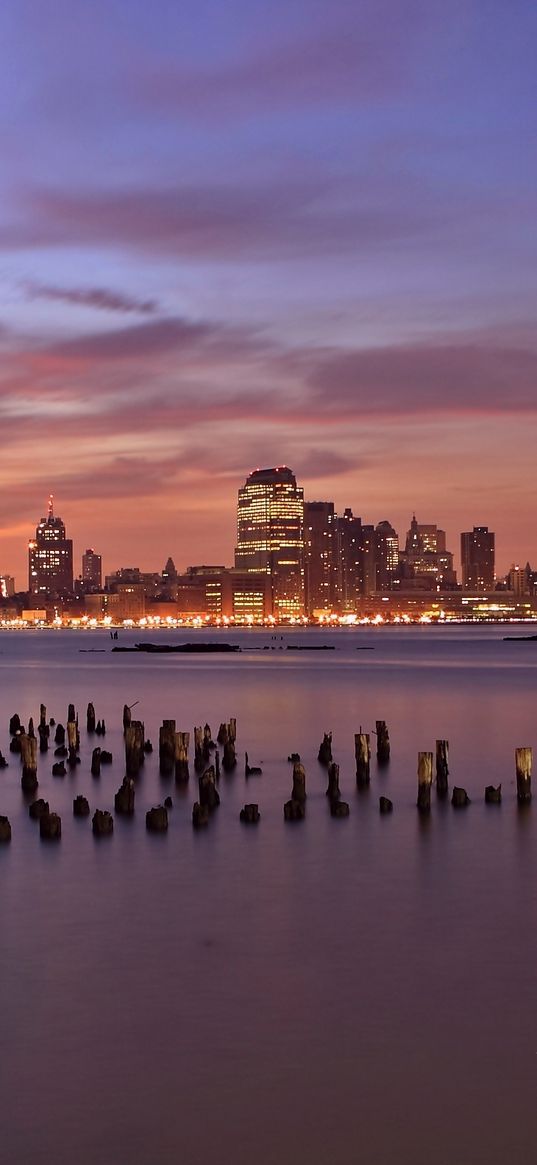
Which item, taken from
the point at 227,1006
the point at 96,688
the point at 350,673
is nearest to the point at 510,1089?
the point at 227,1006

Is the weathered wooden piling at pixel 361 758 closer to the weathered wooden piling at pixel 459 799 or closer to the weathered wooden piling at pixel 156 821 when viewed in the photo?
the weathered wooden piling at pixel 459 799

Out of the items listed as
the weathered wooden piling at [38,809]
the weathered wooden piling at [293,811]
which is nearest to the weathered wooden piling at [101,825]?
the weathered wooden piling at [38,809]

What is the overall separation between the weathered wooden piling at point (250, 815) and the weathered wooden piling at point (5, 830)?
482 cm

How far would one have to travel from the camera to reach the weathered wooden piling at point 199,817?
28.0 meters

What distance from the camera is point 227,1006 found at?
1554 cm

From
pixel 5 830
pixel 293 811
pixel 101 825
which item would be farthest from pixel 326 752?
pixel 5 830

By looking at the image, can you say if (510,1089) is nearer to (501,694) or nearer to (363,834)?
(363,834)

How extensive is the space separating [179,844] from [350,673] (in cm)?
7618

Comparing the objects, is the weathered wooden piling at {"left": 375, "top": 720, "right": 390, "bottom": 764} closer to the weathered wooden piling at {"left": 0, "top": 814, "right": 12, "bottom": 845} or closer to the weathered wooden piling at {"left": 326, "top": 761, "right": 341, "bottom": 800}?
the weathered wooden piling at {"left": 326, "top": 761, "right": 341, "bottom": 800}

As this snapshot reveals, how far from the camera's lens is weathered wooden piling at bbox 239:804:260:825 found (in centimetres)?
2848

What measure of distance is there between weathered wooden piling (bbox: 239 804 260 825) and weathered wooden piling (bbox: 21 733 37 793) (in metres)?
6.91

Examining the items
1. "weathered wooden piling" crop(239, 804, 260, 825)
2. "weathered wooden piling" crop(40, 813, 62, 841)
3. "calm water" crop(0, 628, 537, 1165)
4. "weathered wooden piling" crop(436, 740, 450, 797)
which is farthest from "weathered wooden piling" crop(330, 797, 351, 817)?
"weathered wooden piling" crop(40, 813, 62, 841)

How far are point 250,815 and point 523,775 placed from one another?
6.61 metres

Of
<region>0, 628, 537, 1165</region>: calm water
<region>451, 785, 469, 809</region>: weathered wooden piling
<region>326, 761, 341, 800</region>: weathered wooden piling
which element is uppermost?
<region>326, 761, 341, 800</region>: weathered wooden piling
